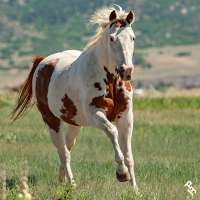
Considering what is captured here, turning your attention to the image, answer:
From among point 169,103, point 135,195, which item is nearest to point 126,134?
point 135,195

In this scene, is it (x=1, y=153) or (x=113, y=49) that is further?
(x=1, y=153)

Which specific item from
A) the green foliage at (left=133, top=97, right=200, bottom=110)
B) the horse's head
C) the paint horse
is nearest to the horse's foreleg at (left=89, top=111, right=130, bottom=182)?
the paint horse

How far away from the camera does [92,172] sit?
18.6ft

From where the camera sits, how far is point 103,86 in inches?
171

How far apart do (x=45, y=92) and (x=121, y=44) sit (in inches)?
83.1

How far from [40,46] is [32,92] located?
188827 mm

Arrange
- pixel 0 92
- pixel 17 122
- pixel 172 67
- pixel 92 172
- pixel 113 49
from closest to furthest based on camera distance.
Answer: pixel 113 49 → pixel 92 172 → pixel 17 122 → pixel 0 92 → pixel 172 67

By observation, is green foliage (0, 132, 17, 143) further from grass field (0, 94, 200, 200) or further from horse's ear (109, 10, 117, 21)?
horse's ear (109, 10, 117, 21)

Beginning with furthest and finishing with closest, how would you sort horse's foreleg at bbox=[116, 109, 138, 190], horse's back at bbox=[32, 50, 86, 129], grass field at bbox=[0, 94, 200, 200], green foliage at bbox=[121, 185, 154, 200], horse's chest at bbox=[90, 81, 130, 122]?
horse's back at bbox=[32, 50, 86, 129] < horse's foreleg at bbox=[116, 109, 138, 190] < grass field at bbox=[0, 94, 200, 200] < horse's chest at bbox=[90, 81, 130, 122] < green foliage at bbox=[121, 185, 154, 200]

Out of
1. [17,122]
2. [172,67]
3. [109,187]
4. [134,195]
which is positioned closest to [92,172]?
[109,187]

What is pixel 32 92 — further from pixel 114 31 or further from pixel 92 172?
pixel 114 31

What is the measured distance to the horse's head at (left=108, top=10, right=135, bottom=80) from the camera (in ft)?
12.6

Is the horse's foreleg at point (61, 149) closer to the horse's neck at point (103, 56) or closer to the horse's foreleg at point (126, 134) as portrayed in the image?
the horse's foreleg at point (126, 134)

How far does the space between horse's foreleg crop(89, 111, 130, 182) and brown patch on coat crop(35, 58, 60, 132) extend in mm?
1563
